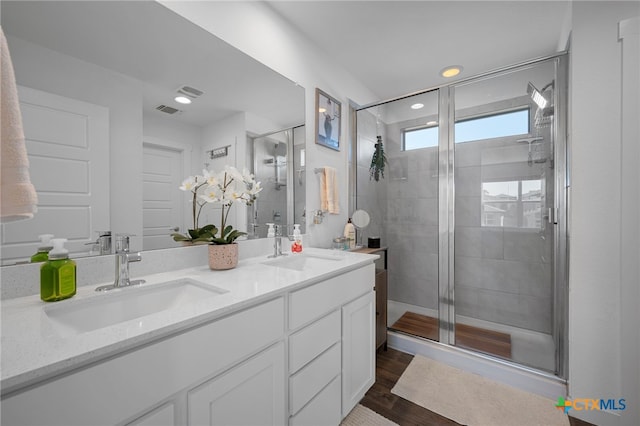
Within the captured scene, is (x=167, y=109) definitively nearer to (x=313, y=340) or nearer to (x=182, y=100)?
(x=182, y=100)

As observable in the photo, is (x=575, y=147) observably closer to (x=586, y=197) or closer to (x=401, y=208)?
(x=586, y=197)

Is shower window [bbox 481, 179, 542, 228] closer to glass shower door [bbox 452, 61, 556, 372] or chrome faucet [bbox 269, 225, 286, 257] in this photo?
glass shower door [bbox 452, 61, 556, 372]

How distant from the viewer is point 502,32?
72.8 inches

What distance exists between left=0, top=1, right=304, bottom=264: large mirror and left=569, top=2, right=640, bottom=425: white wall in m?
1.84

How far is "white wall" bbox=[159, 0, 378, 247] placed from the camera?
132 cm

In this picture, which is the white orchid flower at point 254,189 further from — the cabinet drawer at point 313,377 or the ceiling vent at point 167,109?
the cabinet drawer at point 313,377

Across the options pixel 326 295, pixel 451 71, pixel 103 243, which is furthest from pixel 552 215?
pixel 103 243

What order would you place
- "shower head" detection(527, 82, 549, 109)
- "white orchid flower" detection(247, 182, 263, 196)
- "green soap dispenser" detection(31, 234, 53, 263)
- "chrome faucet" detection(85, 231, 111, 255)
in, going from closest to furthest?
1. "green soap dispenser" detection(31, 234, 53, 263)
2. "chrome faucet" detection(85, 231, 111, 255)
3. "white orchid flower" detection(247, 182, 263, 196)
4. "shower head" detection(527, 82, 549, 109)

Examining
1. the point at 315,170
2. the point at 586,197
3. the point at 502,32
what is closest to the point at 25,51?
the point at 315,170

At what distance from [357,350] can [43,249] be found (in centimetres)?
140

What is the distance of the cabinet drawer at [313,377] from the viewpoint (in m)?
0.99

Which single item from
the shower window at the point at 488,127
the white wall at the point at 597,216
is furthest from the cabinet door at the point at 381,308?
the shower window at the point at 488,127

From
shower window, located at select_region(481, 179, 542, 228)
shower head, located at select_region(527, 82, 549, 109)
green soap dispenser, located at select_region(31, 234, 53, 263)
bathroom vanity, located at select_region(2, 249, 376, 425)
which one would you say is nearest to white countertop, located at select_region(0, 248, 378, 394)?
bathroom vanity, located at select_region(2, 249, 376, 425)

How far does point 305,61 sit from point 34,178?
1.68 meters
